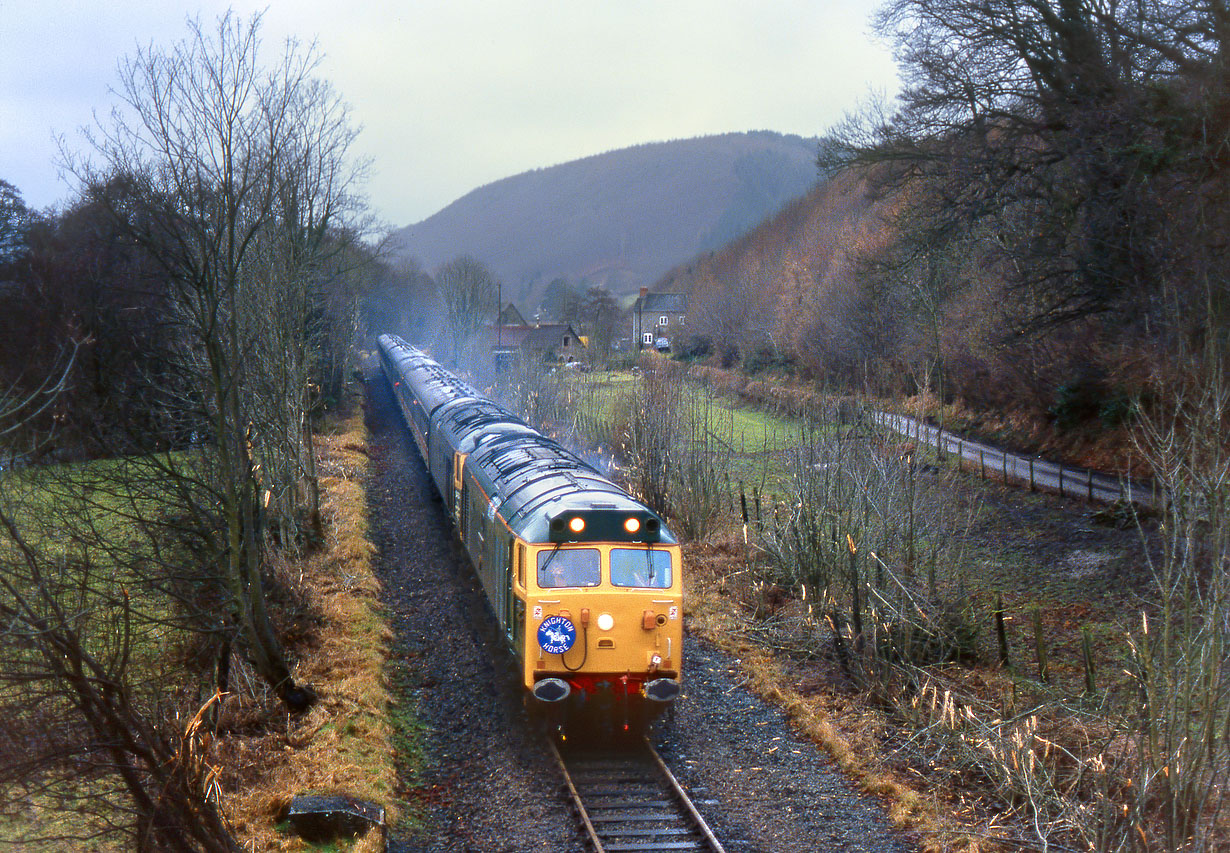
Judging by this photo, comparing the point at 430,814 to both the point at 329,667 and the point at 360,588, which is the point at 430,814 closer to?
the point at 329,667

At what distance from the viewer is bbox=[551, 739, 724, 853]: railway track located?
26.7 feet

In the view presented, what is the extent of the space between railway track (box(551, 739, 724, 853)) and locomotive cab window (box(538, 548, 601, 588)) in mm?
1849

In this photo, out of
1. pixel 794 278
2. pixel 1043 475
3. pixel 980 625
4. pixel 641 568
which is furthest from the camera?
pixel 794 278

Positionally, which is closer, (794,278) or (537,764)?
(537,764)

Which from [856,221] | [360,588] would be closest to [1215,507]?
[360,588]

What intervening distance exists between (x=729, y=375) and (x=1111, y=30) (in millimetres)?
29022

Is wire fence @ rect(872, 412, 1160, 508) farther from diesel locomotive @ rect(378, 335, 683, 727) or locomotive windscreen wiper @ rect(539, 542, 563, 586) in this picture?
locomotive windscreen wiper @ rect(539, 542, 563, 586)

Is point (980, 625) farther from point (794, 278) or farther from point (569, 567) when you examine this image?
point (794, 278)

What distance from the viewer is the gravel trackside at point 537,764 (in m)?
8.45

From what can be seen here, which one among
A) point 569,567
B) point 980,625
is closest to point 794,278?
point 980,625

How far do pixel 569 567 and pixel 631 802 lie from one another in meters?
2.39

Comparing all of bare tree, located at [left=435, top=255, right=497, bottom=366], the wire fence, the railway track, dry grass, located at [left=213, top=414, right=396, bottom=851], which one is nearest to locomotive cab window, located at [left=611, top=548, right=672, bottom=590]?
the railway track

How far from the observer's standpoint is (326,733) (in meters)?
10.6

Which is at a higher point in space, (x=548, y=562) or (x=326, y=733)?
(x=548, y=562)
